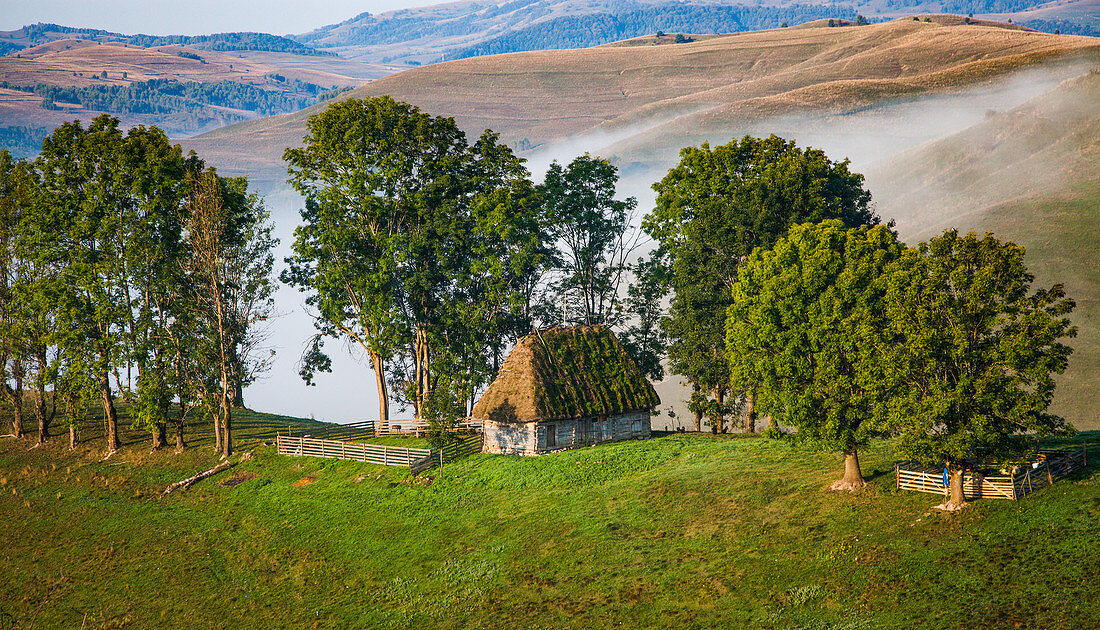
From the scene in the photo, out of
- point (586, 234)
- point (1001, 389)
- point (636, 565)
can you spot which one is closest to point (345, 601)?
point (636, 565)

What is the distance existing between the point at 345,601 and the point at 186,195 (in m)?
33.2

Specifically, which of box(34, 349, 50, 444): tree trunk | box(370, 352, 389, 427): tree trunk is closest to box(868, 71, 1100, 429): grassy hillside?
box(370, 352, 389, 427): tree trunk

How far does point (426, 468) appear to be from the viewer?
44.9 meters

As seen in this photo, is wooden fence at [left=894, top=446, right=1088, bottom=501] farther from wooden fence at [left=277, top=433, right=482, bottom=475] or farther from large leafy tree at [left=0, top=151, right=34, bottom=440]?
large leafy tree at [left=0, top=151, right=34, bottom=440]

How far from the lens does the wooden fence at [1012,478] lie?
29.2 meters

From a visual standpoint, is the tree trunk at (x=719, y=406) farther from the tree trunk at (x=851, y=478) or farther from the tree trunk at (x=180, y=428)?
the tree trunk at (x=180, y=428)

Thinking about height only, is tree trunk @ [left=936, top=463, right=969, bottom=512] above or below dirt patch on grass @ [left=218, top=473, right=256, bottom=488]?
above

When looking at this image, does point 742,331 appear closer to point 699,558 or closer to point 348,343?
point 699,558

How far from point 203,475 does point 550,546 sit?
25.9 meters

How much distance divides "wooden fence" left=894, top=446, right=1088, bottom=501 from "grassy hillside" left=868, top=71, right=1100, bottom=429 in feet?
111

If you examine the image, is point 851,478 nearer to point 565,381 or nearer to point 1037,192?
point 565,381

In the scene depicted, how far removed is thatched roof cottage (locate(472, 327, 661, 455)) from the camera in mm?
46812


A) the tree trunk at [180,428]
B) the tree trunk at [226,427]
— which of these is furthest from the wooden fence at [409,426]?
the tree trunk at [180,428]

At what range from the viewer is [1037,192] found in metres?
102
